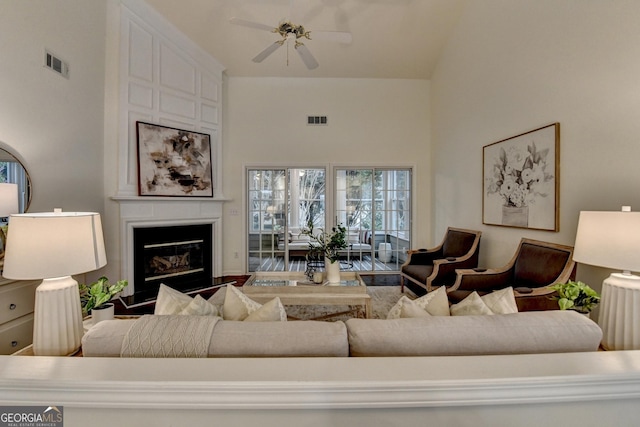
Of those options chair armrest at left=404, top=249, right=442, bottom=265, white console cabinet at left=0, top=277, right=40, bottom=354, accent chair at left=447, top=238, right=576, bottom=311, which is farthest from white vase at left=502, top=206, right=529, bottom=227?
white console cabinet at left=0, top=277, right=40, bottom=354

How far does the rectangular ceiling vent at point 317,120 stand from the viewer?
16.9 feet

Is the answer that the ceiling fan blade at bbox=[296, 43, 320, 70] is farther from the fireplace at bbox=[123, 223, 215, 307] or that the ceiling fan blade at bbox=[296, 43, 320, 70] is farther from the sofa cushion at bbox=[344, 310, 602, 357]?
the sofa cushion at bbox=[344, 310, 602, 357]

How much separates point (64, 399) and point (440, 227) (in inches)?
196

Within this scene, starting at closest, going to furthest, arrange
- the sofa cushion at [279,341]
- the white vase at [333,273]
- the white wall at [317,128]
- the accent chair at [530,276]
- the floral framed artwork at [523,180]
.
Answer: the sofa cushion at [279,341] < the accent chair at [530,276] < the floral framed artwork at [523,180] < the white vase at [333,273] < the white wall at [317,128]

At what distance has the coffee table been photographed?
280 cm

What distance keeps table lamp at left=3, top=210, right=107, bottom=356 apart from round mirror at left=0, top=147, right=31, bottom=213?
5.25ft

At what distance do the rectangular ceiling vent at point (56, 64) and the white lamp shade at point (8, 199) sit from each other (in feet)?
4.27

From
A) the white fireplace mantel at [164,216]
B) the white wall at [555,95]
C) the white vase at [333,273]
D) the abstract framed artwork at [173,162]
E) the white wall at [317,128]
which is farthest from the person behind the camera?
the white wall at [317,128]

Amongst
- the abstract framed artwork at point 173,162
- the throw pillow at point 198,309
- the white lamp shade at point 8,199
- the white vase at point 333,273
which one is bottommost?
the white vase at point 333,273

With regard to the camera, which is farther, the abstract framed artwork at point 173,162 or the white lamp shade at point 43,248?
the abstract framed artwork at point 173,162

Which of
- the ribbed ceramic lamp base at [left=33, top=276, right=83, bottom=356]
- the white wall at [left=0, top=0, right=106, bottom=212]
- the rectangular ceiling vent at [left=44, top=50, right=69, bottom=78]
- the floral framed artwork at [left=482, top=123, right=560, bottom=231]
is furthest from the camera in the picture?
the rectangular ceiling vent at [left=44, top=50, right=69, bottom=78]

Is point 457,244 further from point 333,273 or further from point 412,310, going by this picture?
point 412,310

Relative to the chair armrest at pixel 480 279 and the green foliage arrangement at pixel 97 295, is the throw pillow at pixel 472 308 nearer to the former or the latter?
the chair armrest at pixel 480 279

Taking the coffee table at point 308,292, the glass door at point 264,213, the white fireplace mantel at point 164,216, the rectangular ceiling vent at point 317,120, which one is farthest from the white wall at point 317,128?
the coffee table at point 308,292
